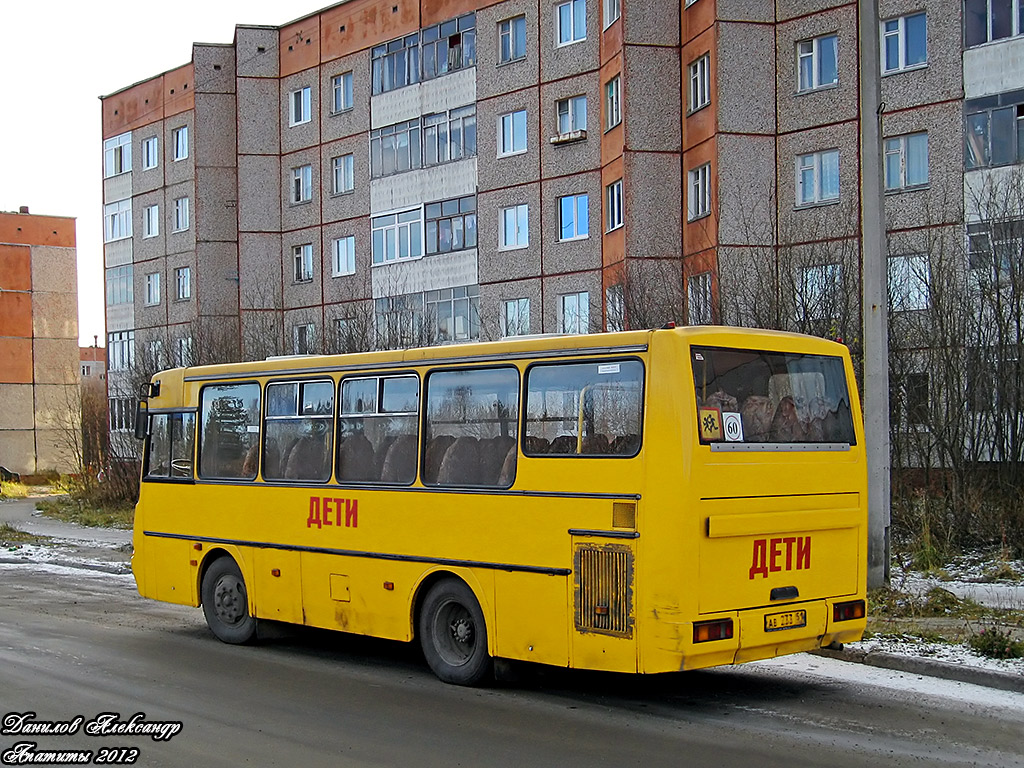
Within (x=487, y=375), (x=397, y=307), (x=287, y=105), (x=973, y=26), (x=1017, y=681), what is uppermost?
(x=287, y=105)

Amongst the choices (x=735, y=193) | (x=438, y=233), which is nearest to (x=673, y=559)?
(x=735, y=193)

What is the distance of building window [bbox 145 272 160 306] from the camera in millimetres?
51906

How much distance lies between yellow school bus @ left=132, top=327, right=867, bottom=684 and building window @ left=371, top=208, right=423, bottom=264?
1131 inches

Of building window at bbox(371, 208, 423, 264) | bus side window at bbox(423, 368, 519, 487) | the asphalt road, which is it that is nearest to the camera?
the asphalt road

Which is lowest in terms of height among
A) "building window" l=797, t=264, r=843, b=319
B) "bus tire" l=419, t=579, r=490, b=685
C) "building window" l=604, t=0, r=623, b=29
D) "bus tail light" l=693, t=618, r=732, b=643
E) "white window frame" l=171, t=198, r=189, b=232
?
"bus tire" l=419, t=579, r=490, b=685

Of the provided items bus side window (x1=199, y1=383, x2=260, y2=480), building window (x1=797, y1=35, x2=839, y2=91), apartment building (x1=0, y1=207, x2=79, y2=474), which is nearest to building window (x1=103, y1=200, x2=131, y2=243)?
apartment building (x1=0, y1=207, x2=79, y2=474)

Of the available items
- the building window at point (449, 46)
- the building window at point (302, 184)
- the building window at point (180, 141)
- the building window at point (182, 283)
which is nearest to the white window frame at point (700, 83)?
the building window at point (449, 46)

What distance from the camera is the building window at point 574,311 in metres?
35.2

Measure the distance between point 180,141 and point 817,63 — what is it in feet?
96.0

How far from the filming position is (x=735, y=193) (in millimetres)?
30547

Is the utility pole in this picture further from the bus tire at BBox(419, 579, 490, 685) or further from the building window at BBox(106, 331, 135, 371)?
the building window at BBox(106, 331, 135, 371)

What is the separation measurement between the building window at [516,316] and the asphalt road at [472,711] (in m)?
24.0

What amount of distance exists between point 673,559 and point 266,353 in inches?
1137

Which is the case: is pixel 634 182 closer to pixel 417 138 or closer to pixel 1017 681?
pixel 417 138
